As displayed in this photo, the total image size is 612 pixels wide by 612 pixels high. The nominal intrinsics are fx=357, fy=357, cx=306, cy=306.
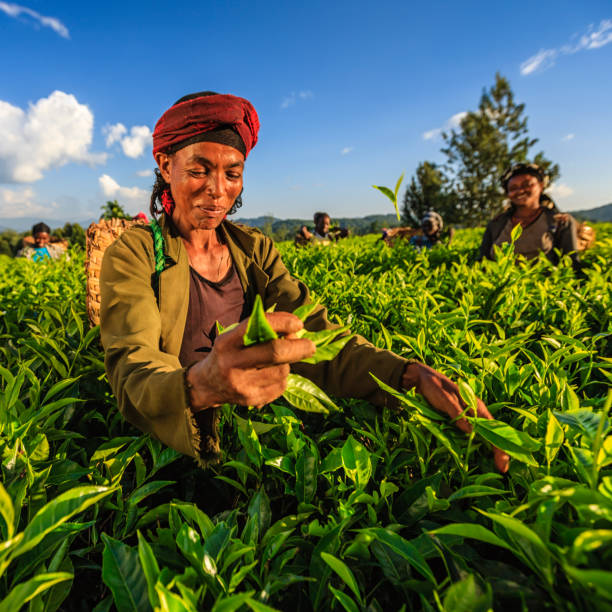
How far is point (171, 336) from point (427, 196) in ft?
169

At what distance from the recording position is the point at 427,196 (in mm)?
47719

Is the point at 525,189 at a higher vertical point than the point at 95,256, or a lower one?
higher

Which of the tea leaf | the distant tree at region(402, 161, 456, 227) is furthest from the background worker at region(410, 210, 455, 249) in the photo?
the distant tree at region(402, 161, 456, 227)

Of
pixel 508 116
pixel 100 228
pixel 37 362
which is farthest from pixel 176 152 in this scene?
pixel 508 116

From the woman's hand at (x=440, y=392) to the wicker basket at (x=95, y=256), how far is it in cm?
152

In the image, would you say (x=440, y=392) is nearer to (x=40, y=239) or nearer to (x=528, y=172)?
(x=528, y=172)

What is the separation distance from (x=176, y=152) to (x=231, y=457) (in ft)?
4.37

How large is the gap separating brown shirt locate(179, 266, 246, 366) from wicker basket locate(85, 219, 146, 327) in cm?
54

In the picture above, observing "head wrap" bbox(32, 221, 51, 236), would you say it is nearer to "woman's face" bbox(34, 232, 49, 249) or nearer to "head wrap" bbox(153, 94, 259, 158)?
"woman's face" bbox(34, 232, 49, 249)

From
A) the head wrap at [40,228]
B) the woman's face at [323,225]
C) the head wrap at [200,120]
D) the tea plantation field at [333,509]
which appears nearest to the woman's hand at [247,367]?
the tea plantation field at [333,509]

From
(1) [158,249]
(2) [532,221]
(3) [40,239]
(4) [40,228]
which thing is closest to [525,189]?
(2) [532,221]

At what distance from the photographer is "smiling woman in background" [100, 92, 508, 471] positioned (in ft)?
2.48

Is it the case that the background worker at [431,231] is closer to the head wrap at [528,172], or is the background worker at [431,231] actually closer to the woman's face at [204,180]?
the head wrap at [528,172]

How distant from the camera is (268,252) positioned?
1.90 metres
